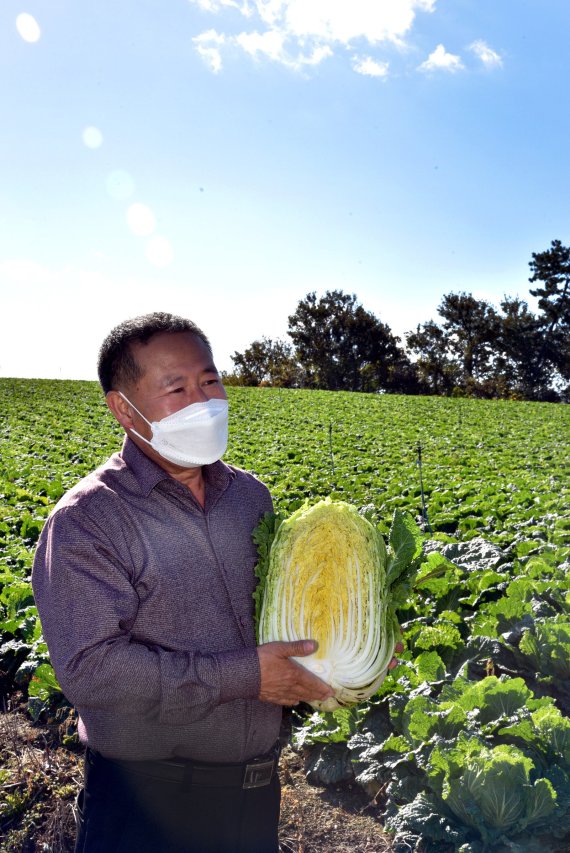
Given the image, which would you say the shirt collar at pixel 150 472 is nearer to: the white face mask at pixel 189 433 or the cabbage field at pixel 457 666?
the white face mask at pixel 189 433

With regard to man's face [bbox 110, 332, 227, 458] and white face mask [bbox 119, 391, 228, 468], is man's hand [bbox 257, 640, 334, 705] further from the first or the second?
man's face [bbox 110, 332, 227, 458]

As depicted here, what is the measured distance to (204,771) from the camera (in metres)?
2.29

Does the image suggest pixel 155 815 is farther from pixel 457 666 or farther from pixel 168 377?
pixel 457 666

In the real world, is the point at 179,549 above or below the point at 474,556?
above

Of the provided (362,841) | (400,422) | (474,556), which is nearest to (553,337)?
(400,422)

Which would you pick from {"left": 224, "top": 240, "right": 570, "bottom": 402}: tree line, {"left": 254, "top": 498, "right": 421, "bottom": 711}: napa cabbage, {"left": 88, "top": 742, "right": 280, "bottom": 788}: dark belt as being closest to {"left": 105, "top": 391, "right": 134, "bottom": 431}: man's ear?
{"left": 254, "top": 498, "right": 421, "bottom": 711}: napa cabbage

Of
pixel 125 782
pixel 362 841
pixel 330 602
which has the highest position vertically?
pixel 330 602

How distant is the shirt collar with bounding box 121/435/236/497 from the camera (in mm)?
2314

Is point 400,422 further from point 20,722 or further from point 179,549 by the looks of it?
point 179,549

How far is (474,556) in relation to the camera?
21.6 ft

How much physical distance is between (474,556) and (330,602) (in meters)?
4.31

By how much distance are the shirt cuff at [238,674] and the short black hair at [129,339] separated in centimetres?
95

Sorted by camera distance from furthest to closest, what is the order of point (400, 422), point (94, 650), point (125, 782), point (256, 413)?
point (256, 413) → point (400, 422) → point (125, 782) → point (94, 650)

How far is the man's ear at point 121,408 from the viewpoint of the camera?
7.84 ft
